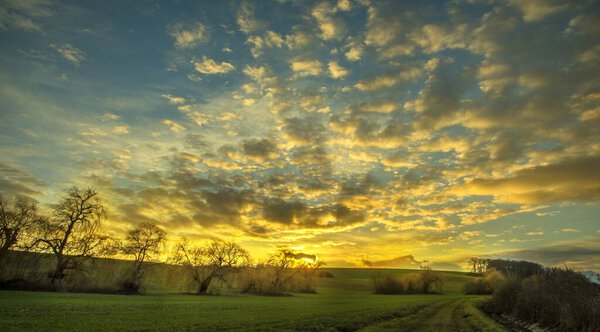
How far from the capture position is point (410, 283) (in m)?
148

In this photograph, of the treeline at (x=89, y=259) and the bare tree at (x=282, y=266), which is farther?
the bare tree at (x=282, y=266)

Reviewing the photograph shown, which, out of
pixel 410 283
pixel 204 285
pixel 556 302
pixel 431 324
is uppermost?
pixel 410 283

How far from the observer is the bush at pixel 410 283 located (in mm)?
146000

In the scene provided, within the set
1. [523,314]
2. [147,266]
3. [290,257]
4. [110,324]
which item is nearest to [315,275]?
[290,257]

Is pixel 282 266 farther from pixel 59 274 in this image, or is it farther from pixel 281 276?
pixel 59 274

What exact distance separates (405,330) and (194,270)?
7399 centimetres

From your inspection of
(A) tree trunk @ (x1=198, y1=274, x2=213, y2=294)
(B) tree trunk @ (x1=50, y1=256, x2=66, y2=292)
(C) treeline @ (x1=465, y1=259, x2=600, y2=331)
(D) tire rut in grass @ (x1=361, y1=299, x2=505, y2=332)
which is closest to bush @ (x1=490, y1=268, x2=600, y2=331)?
(C) treeline @ (x1=465, y1=259, x2=600, y2=331)

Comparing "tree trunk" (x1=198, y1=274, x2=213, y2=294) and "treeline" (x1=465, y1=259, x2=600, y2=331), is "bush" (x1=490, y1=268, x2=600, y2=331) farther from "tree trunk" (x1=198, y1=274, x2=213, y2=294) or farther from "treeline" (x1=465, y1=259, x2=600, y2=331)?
"tree trunk" (x1=198, y1=274, x2=213, y2=294)

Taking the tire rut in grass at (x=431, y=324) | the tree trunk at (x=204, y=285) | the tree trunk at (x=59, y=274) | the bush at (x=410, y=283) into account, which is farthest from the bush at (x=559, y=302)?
the bush at (x=410, y=283)

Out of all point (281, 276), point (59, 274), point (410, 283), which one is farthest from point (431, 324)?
point (410, 283)

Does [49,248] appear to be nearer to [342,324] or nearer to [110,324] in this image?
[110,324]

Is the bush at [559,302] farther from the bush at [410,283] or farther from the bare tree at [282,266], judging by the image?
the bush at [410,283]

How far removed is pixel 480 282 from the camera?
150 metres

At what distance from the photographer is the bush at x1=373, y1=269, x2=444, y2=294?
14600cm
